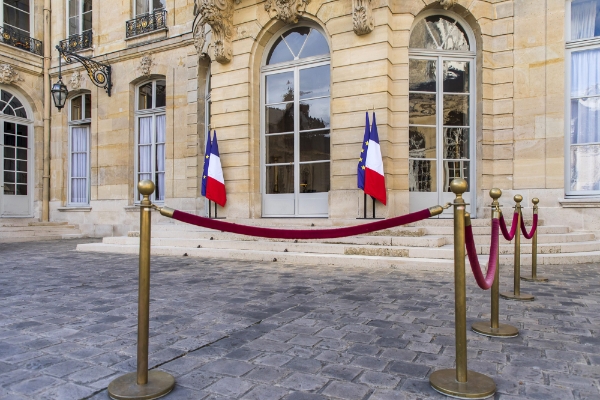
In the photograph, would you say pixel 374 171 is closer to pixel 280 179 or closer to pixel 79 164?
pixel 280 179

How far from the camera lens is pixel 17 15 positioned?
530 inches

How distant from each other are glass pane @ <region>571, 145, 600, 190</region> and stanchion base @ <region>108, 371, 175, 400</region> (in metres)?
8.30

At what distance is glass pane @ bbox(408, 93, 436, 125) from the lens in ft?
27.1

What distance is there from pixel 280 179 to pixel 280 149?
2.08 ft

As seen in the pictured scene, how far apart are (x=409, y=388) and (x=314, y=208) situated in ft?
20.8

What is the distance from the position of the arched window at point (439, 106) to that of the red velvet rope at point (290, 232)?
19.3 ft

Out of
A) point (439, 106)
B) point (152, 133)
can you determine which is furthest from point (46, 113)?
point (439, 106)

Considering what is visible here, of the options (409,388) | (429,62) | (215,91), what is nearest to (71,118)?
(215,91)

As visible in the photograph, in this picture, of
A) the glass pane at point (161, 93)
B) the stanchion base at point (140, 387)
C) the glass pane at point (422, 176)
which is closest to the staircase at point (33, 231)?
the glass pane at point (161, 93)

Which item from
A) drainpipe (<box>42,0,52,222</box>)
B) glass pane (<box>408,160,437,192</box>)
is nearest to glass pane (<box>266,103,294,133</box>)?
glass pane (<box>408,160,437,192</box>)

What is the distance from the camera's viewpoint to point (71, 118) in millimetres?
13594

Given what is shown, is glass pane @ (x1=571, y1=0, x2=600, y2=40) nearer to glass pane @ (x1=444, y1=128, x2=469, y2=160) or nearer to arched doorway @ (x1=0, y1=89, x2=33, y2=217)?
glass pane @ (x1=444, y1=128, x2=469, y2=160)

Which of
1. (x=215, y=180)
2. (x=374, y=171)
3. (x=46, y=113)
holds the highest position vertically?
(x=46, y=113)

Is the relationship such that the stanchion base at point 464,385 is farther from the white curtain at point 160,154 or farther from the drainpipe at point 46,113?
the drainpipe at point 46,113
